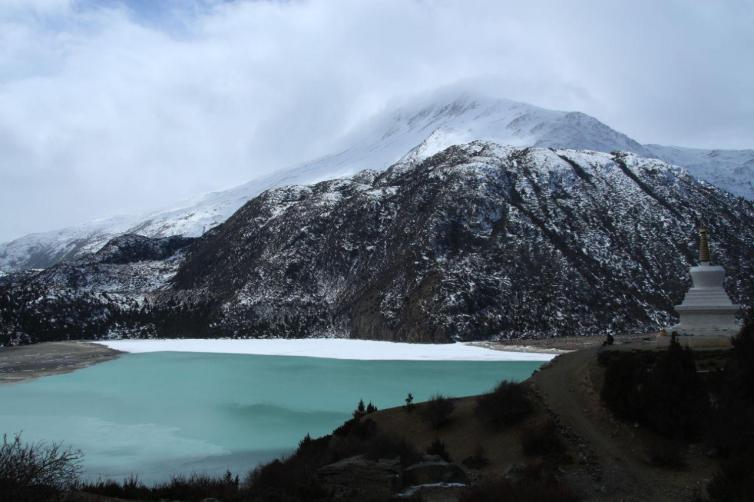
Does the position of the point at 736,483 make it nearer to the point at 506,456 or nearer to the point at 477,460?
the point at 506,456

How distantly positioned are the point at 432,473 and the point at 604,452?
4.72 m

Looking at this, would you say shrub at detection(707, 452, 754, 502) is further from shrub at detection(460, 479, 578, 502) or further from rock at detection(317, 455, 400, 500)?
rock at detection(317, 455, 400, 500)

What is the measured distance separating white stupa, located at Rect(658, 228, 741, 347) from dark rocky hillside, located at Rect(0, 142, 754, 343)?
47.4m

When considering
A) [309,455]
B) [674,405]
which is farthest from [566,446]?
[309,455]

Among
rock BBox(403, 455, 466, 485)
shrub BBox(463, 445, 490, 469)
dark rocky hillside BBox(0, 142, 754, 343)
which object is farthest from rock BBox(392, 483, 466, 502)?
dark rocky hillside BBox(0, 142, 754, 343)

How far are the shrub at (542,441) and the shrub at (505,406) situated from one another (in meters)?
1.21

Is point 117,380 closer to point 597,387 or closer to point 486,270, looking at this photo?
point 597,387

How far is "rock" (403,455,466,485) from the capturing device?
15.3m

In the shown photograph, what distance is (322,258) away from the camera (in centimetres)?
10288

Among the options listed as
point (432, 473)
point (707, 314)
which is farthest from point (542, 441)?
point (707, 314)

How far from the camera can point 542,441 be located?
17.8 m

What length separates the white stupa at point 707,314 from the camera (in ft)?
78.5

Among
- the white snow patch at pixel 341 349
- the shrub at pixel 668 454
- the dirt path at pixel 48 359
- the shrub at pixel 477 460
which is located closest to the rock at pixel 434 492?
the shrub at pixel 477 460

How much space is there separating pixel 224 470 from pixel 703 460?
1296 cm
